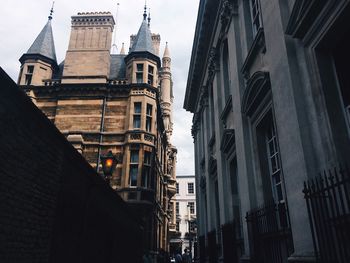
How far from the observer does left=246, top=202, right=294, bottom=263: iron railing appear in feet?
19.7

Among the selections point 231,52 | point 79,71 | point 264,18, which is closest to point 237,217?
point 231,52

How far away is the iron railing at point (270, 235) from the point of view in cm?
600

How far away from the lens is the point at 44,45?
24734mm

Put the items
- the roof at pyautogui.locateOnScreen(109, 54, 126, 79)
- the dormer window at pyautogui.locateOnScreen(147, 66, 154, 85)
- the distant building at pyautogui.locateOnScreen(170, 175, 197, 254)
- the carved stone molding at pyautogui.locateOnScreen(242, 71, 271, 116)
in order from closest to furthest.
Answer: the carved stone molding at pyautogui.locateOnScreen(242, 71, 271, 116) < the dormer window at pyautogui.locateOnScreen(147, 66, 154, 85) < the roof at pyautogui.locateOnScreen(109, 54, 126, 79) < the distant building at pyautogui.locateOnScreen(170, 175, 197, 254)

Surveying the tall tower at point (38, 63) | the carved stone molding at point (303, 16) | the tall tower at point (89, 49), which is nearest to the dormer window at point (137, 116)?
the tall tower at point (89, 49)

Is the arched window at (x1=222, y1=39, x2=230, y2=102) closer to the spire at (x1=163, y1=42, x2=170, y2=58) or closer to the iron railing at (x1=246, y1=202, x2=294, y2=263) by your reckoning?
the iron railing at (x1=246, y1=202, x2=294, y2=263)

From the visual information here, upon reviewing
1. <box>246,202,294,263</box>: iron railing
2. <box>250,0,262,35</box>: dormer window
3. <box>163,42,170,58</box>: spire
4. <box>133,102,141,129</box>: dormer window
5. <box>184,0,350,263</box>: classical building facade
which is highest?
<box>163,42,170,58</box>: spire

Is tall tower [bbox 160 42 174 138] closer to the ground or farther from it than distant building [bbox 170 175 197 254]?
farther from it

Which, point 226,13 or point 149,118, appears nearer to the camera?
point 226,13

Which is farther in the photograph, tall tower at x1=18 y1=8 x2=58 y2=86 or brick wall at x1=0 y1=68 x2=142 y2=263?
tall tower at x1=18 y1=8 x2=58 y2=86

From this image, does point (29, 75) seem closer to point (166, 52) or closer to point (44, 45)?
point (44, 45)

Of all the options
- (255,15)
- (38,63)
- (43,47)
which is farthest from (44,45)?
(255,15)

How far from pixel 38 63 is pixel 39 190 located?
2121cm

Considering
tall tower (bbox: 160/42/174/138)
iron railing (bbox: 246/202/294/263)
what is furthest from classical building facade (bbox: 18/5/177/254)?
tall tower (bbox: 160/42/174/138)
